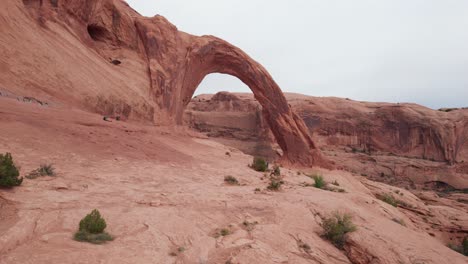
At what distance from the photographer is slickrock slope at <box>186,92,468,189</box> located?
116 ft

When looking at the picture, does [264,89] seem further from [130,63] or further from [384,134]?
[384,134]

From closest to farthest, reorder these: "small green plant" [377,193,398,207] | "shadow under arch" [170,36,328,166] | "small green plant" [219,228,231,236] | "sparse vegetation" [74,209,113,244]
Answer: "sparse vegetation" [74,209,113,244]
"small green plant" [219,228,231,236]
"small green plant" [377,193,398,207]
"shadow under arch" [170,36,328,166]

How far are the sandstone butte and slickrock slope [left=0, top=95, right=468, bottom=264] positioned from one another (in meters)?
0.03

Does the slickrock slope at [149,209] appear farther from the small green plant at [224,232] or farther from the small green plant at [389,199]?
the small green plant at [389,199]

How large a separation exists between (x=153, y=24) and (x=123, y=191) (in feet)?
49.7

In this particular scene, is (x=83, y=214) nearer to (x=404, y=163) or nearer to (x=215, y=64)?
Answer: (x=215, y=64)

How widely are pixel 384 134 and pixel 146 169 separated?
36267 mm

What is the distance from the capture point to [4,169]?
5660mm

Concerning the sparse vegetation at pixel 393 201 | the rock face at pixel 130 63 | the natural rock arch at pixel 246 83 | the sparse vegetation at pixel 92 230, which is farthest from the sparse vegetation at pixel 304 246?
the natural rock arch at pixel 246 83

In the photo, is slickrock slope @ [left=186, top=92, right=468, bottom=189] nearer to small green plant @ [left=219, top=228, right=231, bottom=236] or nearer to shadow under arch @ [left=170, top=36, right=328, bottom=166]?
shadow under arch @ [left=170, top=36, right=328, bottom=166]

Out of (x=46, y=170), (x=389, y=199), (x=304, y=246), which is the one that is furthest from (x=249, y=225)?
(x=389, y=199)

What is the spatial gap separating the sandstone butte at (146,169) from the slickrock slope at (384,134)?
358 inches

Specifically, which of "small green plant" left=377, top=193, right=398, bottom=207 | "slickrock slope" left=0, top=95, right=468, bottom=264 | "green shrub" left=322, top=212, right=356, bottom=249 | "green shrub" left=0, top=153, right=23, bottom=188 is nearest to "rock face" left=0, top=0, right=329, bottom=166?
"slickrock slope" left=0, top=95, right=468, bottom=264

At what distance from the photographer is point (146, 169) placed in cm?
974
